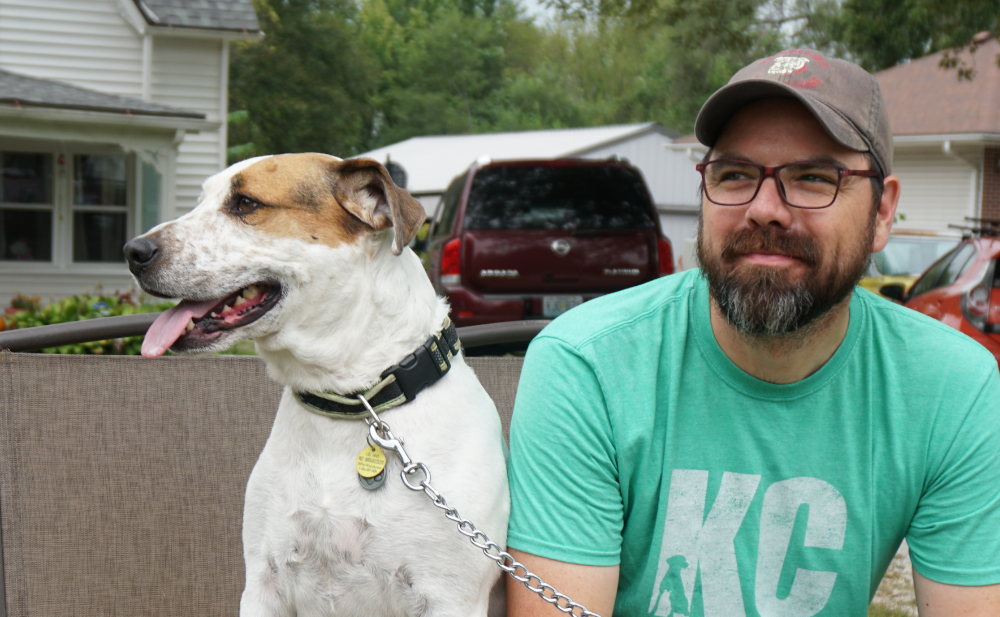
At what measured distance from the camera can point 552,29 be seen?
174ft

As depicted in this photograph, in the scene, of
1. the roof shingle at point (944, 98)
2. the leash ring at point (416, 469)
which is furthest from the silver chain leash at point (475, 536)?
the roof shingle at point (944, 98)

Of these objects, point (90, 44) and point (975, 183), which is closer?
point (90, 44)

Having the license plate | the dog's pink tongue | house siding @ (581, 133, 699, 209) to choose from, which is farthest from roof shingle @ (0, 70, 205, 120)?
house siding @ (581, 133, 699, 209)

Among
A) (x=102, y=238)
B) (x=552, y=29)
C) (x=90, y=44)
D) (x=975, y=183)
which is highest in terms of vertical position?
(x=552, y=29)

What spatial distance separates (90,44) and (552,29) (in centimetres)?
4206

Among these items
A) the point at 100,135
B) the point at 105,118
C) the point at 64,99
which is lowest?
the point at 100,135

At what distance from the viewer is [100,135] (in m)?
12.3

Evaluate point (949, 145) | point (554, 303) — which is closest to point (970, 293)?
point (554, 303)

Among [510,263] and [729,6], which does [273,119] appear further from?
[510,263]

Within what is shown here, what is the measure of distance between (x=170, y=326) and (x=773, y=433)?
1260 millimetres

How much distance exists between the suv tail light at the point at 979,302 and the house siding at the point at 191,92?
428 inches

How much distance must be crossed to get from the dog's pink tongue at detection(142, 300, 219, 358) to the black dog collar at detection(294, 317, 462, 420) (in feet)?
0.92

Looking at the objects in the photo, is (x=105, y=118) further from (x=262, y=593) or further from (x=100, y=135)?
(x=262, y=593)

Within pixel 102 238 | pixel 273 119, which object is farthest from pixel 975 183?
pixel 273 119
